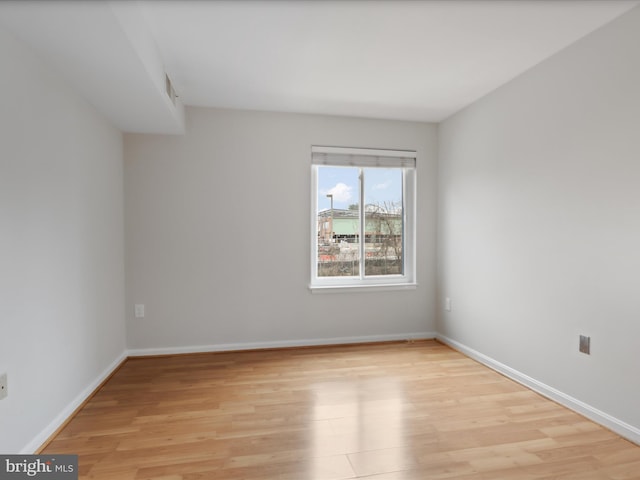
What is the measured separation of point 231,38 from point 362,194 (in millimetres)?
2097

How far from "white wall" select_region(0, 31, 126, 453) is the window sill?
1951 millimetres

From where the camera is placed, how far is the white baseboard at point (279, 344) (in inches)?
130

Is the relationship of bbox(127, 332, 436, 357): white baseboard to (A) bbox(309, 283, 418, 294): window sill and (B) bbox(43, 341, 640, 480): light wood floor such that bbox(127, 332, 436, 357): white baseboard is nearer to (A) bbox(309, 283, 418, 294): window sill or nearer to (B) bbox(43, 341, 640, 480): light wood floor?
(B) bbox(43, 341, 640, 480): light wood floor

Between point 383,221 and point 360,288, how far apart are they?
83 centimetres

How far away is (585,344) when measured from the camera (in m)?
2.20

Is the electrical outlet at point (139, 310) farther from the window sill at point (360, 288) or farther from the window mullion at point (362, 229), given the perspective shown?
the window mullion at point (362, 229)

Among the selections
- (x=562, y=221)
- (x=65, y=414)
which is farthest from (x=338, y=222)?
(x=65, y=414)

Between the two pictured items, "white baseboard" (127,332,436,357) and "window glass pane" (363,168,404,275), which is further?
"window glass pane" (363,168,404,275)

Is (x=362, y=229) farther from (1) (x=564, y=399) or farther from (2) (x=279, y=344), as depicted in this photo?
(1) (x=564, y=399)

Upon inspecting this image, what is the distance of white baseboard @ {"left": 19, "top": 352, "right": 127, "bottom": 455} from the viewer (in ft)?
5.86

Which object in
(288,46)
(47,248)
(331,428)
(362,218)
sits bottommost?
(331,428)

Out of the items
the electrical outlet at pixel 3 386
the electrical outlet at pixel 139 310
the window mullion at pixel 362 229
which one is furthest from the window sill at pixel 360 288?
the electrical outlet at pixel 3 386

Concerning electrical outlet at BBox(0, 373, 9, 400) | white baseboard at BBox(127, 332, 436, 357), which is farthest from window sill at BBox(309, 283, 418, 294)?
electrical outlet at BBox(0, 373, 9, 400)

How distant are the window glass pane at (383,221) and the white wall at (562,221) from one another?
2.44 ft
